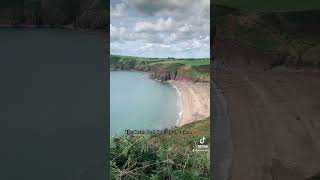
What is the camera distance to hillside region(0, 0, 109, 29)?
4.37 metres

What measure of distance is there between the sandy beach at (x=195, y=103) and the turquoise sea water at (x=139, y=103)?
0.24ft

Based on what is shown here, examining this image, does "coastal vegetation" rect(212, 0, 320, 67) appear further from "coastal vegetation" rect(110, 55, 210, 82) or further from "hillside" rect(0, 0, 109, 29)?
"hillside" rect(0, 0, 109, 29)

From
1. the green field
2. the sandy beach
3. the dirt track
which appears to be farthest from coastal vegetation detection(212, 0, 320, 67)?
the sandy beach

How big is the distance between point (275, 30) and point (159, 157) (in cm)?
134

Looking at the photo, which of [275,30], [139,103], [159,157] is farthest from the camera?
[275,30]

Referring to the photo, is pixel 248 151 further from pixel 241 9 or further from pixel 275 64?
pixel 241 9

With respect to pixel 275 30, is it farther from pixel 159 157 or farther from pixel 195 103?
pixel 159 157

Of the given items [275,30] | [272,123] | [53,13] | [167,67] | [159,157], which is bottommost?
[159,157]

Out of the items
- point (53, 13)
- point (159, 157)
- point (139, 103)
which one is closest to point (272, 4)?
point (139, 103)

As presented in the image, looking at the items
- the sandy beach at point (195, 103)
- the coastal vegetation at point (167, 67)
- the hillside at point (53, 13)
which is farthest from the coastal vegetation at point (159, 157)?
the hillside at point (53, 13)

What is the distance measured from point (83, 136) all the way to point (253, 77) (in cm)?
139

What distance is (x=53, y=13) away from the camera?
441 centimetres

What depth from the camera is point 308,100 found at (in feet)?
14.7

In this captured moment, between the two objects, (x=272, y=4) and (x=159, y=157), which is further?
(x=272, y=4)
